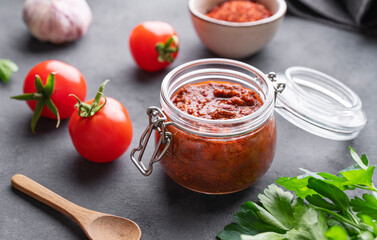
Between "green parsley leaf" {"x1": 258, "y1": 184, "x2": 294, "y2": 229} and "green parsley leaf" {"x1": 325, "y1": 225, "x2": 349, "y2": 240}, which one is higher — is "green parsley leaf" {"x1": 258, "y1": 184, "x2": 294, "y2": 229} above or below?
below

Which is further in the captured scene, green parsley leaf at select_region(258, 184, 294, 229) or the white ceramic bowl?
the white ceramic bowl

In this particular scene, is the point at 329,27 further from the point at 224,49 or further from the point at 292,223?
the point at 292,223

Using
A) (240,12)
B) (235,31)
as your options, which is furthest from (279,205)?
(240,12)

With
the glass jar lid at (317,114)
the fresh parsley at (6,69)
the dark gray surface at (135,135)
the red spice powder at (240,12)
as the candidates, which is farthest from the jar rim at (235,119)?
the fresh parsley at (6,69)

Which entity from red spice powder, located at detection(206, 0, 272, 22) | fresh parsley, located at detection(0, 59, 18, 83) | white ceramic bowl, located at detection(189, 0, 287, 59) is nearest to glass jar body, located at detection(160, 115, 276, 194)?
white ceramic bowl, located at detection(189, 0, 287, 59)

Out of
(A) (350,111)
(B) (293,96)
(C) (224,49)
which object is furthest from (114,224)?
(C) (224,49)

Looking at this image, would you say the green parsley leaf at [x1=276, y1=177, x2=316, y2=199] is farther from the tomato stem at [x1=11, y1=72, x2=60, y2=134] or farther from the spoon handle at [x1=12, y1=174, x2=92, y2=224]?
the tomato stem at [x1=11, y1=72, x2=60, y2=134]
